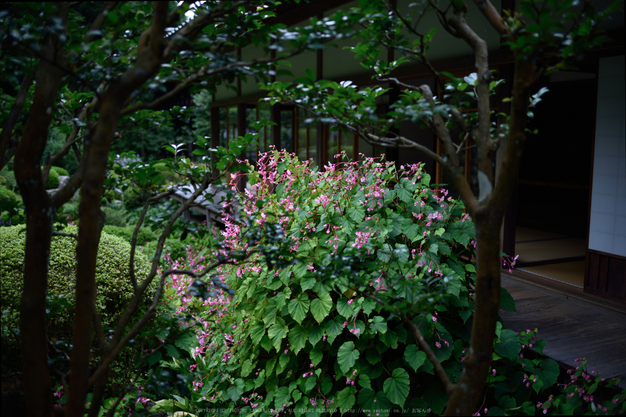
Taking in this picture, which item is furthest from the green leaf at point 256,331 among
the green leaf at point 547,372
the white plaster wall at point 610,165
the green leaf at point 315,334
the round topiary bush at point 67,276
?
the white plaster wall at point 610,165

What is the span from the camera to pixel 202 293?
70.9 inches

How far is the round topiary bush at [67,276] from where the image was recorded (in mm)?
3348

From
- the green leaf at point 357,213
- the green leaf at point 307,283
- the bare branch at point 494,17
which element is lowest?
the green leaf at point 307,283

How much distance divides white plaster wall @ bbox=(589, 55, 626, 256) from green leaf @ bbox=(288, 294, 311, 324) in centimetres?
282

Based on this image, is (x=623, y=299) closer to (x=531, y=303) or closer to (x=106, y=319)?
(x=531, y=303)

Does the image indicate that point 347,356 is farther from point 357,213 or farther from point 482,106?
point 482,106

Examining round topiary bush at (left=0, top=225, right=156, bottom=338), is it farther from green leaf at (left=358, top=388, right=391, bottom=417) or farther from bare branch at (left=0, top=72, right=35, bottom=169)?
green leaf at (left=358, top=388, right=391, bottom=417)

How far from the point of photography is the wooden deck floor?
3148 millimetres

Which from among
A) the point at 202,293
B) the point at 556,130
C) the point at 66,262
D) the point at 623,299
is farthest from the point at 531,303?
the point at 556,130

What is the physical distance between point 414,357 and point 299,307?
0.73 metres

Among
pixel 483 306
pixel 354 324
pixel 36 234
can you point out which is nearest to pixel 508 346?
pixel 354 324

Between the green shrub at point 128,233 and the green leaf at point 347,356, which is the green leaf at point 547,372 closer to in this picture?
the green leaf at point 347,356

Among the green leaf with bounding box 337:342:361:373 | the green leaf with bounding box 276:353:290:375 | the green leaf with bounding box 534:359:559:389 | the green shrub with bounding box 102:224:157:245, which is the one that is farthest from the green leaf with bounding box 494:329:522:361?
the green shrub with bounding box 102:224:157:245

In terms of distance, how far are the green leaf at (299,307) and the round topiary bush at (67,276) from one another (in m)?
1.36
